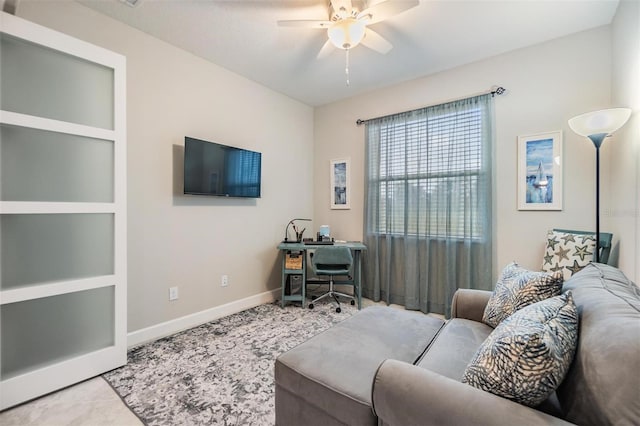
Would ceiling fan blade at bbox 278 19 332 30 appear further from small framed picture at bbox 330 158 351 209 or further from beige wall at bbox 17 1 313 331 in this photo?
small framed picture at bbox 330 158 351 209

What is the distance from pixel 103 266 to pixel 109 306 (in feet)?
1.02

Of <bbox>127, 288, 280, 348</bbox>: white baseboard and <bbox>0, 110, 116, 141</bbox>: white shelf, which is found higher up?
<bbox>0, 110, 116, 141</bbox>: white shelf

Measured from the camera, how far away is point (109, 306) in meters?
2.12

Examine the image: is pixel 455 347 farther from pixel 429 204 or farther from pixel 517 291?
pixel 429 204

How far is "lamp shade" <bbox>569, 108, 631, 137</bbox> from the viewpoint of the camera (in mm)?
1716

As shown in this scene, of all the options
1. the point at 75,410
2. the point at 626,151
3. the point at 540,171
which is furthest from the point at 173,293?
the point at 626,151

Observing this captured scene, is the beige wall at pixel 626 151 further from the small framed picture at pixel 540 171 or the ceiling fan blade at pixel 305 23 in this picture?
the ceiling fan blade at pixel 305 23

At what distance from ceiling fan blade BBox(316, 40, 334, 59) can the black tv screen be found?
1331 millimetres

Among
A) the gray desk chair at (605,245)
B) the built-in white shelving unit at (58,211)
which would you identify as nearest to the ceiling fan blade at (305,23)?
the built-in white shelving unit at (58,211)

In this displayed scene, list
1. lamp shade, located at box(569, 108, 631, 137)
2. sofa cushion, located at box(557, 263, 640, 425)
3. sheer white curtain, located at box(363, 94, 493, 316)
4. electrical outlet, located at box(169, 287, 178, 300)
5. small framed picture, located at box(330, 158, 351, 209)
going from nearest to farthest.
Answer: sofa cushion, located at box(557, 263, 640, 425), lamp shade, located at box(569, 108, 631, 137), electrical outlet, located at box(169, 287, 178, 300), sheer white curtain, located at box(363, 94, 493, 316), small framed picture, located at box(330, 158, 351, 209)

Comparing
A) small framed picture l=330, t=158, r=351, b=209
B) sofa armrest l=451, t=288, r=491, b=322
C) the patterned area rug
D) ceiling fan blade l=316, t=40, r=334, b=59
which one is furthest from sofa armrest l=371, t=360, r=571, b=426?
small framed picture l=330, t=158, r=351, b=209

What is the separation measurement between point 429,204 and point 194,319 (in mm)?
2893

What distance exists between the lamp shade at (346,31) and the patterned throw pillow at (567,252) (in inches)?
95.9

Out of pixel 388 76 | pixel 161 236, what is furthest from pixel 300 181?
pixel 161 236
